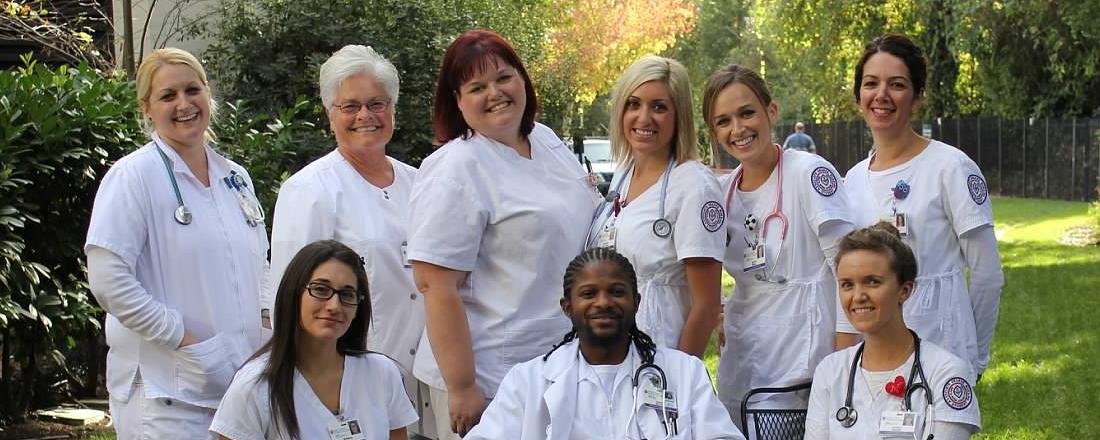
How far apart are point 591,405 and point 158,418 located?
142 cm

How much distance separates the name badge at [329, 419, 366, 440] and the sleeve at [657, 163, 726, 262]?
1.18 metres

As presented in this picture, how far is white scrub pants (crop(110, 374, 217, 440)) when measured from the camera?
Result: 4.34 metres

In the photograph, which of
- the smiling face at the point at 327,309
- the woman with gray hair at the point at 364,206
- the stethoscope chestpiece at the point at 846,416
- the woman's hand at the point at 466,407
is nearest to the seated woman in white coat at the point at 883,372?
the stethoscope chestpiece at the point at 846,416

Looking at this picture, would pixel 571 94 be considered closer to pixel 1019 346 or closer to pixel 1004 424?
pixel 1019 346

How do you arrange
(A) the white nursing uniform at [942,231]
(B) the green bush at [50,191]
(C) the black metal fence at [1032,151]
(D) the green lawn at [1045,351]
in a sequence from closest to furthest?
(A) the white nursing uniform at [942,231]
(B) the green bush at [50,191]
(D) the green lawn at [1045,351]
(C) the black metal fence at [1032,151]

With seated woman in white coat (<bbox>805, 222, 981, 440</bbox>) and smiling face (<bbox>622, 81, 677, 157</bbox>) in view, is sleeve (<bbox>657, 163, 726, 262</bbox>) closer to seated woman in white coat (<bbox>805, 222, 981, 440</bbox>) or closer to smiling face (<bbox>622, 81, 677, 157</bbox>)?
smiling face (<bbox>622, 81, 677, 157</bbox>)

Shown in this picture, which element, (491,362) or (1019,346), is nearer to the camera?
(491,362)

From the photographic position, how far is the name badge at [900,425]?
4230 mm

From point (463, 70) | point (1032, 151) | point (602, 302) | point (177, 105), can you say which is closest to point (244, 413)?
point (177, 105)

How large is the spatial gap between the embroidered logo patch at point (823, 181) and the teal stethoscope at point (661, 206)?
0.47 metres

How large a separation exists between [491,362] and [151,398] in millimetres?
1113

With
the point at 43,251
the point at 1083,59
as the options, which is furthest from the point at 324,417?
the point at 1083,59

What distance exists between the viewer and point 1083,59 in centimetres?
2303

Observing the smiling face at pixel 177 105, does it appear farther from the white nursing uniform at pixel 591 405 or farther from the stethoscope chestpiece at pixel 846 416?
the stethoscope chestpiece at pixel 846 416
